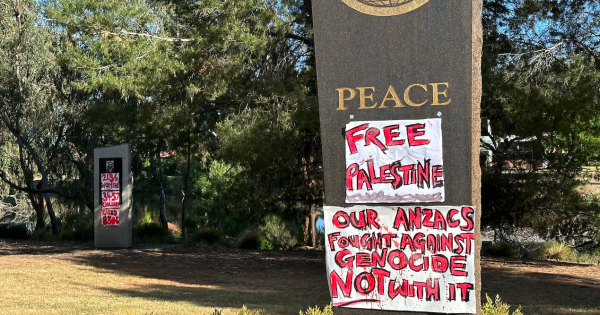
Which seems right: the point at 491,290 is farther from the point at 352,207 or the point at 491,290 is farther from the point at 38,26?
the point at 38,26

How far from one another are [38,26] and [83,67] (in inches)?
405

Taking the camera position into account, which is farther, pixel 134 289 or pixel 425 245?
pixel 134 289

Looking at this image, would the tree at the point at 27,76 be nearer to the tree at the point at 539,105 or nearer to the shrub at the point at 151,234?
the shrub at the point at 151,234

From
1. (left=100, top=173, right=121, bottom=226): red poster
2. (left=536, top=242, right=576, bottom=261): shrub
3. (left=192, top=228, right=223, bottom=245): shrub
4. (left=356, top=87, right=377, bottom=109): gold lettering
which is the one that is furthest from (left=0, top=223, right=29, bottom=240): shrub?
(left=356, top=87, right=377, bottom=109): gold lettering

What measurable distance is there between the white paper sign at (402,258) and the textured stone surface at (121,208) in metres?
13.6

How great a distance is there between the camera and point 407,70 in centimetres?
519

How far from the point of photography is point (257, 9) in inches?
533

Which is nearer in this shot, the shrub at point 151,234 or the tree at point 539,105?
the tree at point 539,105

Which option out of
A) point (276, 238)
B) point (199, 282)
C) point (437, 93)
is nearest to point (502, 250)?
point (276, 238)

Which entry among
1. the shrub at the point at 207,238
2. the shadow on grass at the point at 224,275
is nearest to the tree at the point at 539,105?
the shadow on grass at the point at 224,275

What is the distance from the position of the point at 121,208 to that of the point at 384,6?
47.0ft

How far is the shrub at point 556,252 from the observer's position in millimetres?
17312

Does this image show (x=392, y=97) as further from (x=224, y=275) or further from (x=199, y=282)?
(x=224, y=275)

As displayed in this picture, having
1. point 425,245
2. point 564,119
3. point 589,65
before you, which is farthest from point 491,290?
point 425,245
